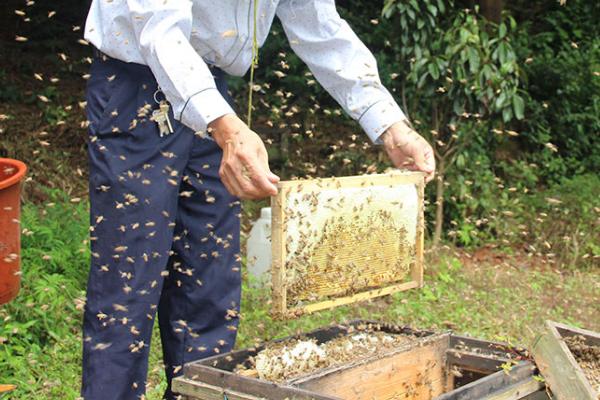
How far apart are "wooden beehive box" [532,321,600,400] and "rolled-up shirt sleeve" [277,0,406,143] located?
838 mm

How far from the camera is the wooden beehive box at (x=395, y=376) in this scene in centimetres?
201

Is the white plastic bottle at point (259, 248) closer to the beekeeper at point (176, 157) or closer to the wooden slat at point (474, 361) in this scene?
the beekeeper at point (176, 157)

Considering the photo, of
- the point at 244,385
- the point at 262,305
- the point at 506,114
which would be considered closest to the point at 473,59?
the point at 506,114

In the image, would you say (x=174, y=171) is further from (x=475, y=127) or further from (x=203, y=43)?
(x=475, y=127)

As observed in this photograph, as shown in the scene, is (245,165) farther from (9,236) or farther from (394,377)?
(9,236)

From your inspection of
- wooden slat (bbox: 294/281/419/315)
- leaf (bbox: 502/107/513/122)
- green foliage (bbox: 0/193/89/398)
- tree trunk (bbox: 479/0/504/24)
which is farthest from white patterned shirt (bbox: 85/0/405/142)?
tree trunk (bbox: 479/0/504/24)

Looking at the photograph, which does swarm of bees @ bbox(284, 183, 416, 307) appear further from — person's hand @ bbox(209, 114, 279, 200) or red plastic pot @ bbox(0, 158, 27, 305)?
red plastic pot @ bbox(0, 158, 27, 305)

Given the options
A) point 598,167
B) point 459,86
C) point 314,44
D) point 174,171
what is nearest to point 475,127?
point 459,86

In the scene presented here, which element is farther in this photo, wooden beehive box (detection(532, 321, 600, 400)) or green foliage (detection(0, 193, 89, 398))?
green foliage (detection(0, 193, 89, 398))

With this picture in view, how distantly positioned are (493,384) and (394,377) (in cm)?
32

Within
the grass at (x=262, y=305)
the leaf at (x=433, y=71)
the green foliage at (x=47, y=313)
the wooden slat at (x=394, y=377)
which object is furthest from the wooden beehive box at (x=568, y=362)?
the leaf at (x=433, y=71)

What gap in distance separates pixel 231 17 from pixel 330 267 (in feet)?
2.61

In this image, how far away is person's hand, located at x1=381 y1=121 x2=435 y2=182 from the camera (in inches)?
105

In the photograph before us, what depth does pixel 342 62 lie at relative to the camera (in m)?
2.76
